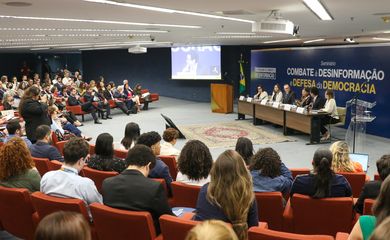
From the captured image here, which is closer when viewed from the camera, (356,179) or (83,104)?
(356,179)

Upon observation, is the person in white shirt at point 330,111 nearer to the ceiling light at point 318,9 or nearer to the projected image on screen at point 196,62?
the ceiling light at point 318,9

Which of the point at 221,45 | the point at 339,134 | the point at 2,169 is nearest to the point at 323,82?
the point at 339,134

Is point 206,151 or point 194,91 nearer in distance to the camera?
point 206,151

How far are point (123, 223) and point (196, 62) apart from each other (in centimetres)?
1803

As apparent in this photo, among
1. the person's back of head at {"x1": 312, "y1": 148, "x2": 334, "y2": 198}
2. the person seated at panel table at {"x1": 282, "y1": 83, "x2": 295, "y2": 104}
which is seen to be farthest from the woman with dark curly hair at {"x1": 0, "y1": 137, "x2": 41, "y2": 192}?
the person seated at panel table at {"x1": 282, "y1": 83, "x2": 295, "y2": 104}

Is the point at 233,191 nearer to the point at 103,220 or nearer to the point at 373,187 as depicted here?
the point at 103,220

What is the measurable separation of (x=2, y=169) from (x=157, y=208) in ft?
5.41

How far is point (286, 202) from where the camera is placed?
391 cm

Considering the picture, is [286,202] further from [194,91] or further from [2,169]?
[194,91]

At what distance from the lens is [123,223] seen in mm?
2684

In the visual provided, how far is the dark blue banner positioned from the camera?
1023cm

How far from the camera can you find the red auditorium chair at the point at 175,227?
2467 millimetres

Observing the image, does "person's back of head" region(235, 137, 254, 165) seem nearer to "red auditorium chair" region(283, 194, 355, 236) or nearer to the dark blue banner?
"red auditorium chair" region(283, 194, 355, 236)

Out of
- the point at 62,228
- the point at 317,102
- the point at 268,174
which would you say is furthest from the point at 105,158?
the point at 317,102
